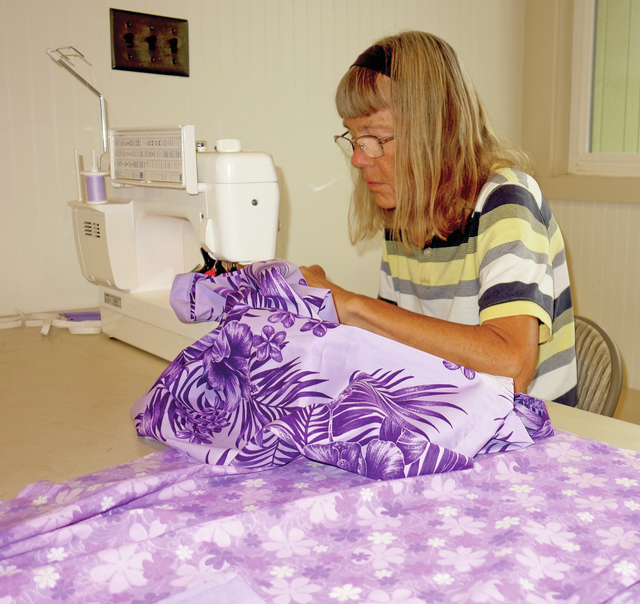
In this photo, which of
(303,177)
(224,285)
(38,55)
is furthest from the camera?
(303,177)

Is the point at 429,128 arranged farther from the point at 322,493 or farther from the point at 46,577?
the point at 46,577

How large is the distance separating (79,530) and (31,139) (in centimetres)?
175

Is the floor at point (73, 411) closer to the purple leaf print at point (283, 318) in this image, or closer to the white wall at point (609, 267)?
the purple leaf print at point (283, 318)

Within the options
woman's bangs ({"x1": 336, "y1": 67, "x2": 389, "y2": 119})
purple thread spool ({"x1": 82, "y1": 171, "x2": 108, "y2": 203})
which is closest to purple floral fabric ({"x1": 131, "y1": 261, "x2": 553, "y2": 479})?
woman's bangs ({"x1": 336, "y1": 67, "x2": 389, "y2": 119})

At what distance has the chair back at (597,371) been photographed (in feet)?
4.65

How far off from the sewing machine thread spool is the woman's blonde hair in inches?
26.8

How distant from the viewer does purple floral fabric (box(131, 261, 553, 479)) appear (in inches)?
30.4

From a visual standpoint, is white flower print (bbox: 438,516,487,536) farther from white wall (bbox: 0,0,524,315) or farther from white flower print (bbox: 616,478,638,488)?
white wall (bbox: 0,0,524,315)

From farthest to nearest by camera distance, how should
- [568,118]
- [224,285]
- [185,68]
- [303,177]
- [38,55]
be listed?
[568,118] → [303,177] → [185,68] → [38,55] → [224,285]

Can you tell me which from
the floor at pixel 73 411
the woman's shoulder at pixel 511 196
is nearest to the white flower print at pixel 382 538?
the floor at pixel 73 411

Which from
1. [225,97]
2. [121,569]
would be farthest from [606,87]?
[121,569]

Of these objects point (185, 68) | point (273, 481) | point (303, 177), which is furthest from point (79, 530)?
point (303, 177)

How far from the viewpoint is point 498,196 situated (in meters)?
1.25

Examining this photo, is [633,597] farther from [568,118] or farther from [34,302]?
[568,118]
